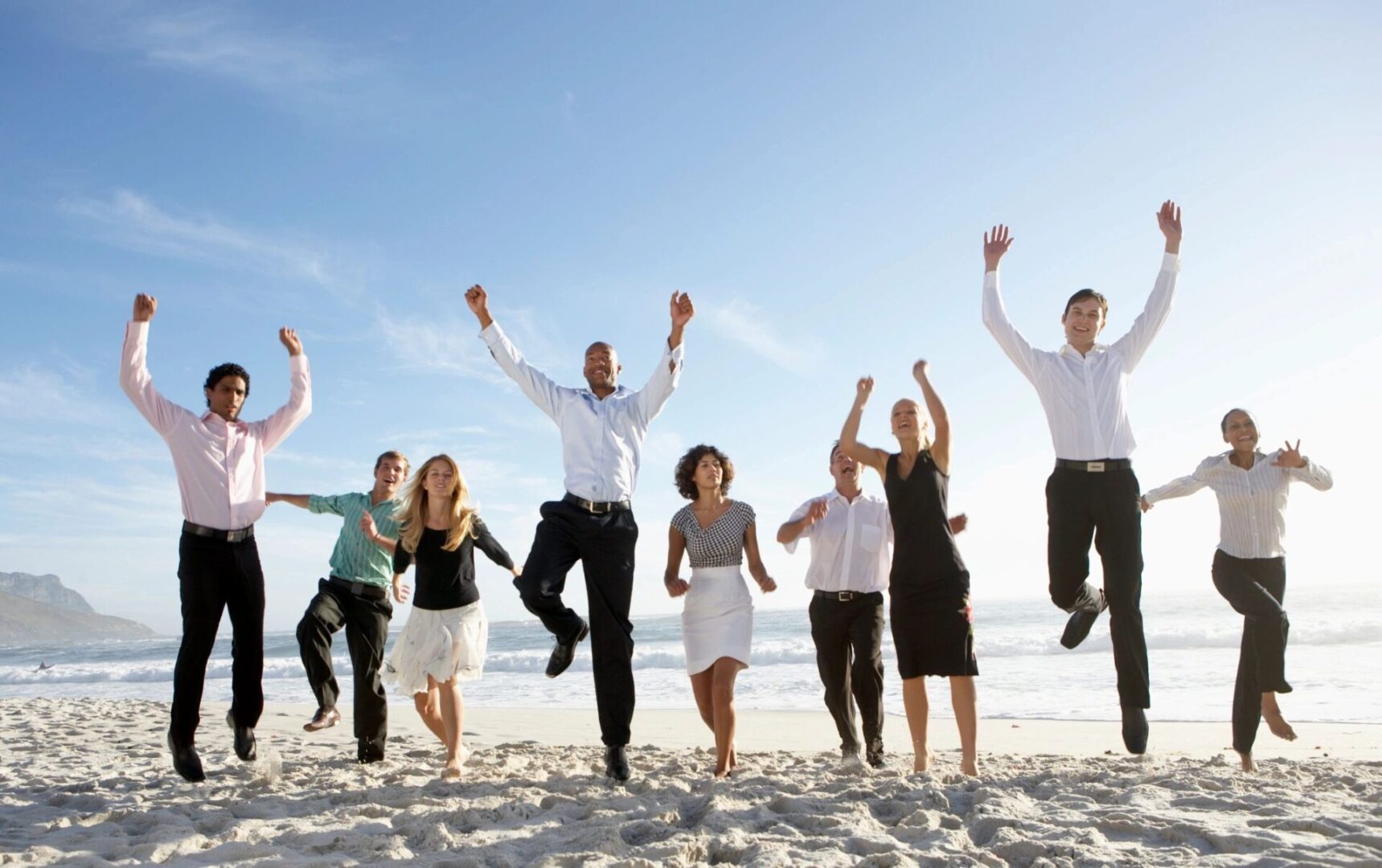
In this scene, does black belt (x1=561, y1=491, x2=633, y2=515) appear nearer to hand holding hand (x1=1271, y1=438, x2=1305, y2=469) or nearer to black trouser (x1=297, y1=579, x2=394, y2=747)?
black trouser (x1=297, y1=579, x2=394, y2=747)

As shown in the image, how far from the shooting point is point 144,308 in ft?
16.5

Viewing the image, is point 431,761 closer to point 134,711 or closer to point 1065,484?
point 1065,484

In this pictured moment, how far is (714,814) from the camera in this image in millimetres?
3961

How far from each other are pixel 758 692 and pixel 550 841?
10.7m

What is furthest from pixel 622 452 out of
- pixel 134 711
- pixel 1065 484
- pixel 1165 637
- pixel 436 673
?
pixel 1165 637

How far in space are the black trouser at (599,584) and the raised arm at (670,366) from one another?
688 mm

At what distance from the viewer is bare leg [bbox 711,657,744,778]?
16.9ft

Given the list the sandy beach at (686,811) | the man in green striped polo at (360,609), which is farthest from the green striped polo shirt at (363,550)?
the sandy beach at (686,811)

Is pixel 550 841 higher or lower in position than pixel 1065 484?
lower

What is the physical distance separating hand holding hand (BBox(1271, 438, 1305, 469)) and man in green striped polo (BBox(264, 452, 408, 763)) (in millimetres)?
5405

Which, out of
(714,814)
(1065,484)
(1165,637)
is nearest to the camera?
(714,814)

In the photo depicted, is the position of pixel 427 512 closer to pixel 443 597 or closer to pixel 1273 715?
pixel 443 597

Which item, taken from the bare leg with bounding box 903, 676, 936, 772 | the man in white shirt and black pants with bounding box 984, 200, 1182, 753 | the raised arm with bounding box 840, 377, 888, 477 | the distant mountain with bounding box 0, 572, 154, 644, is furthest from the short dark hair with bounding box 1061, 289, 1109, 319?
the distant mountain with bounding box 0, 572, 154, 644

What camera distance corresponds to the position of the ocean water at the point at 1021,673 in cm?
1091
